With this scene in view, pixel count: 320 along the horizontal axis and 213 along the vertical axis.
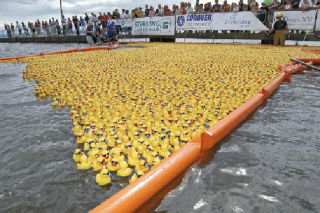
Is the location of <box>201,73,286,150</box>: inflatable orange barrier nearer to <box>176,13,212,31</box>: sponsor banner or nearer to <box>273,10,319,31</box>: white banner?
<box>273,10,319,31</box>: white banner

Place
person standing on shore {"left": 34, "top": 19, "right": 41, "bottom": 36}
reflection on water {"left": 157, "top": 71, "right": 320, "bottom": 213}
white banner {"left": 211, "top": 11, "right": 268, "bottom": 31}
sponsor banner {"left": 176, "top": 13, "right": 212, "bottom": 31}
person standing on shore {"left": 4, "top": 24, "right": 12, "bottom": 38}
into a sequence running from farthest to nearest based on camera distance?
person standing on shore {"left": 4, "top": 24, "right": 12, "bottom": 38} → person standing on shore {"left": 34, "top": 19, "right": 41, "bottom": 36} → sponsor banner {"left": 176, "top": 13, "right": 212, "bottom": 31} → white banner {"left": 211, "top": 11, "right": 268, "bottom": 31} → reflection on water {"left": 157, "top": 71, "right": 320, "bottom": 213}

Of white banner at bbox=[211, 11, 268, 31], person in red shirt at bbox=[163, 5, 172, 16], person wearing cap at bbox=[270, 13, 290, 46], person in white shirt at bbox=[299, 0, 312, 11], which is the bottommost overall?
person wearing cap at bbox=[270, 13, 290, 46]

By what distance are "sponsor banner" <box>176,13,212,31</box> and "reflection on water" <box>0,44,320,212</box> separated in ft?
45.9

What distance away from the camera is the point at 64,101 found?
5.53m

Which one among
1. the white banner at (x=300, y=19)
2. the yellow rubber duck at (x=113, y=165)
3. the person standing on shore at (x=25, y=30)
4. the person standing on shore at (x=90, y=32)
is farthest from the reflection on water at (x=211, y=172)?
the person standing on shore at (x=25, y=30)

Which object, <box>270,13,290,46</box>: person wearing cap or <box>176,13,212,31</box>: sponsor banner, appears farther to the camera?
<box>176,13,212,31</box>: sponsor banner

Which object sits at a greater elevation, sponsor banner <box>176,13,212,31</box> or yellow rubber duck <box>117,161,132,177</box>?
sponsor banner <box>176,13,212,31</box>

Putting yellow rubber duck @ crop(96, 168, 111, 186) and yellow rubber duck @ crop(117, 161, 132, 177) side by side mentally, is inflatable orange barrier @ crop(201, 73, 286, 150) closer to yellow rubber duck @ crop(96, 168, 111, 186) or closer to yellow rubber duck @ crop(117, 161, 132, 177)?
yellow rubber duck @ crop(117, 161, 132, 177)

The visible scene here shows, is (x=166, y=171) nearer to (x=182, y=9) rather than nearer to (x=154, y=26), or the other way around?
(x=182, y=9)

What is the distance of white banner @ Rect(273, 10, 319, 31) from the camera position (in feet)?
44.5

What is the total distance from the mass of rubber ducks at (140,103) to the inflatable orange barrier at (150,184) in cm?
26

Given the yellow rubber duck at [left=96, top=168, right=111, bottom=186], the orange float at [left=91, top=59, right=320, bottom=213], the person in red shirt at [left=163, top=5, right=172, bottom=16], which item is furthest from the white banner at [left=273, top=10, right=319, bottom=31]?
the yellow rubber duck at [left=96, top=168, right=111, bottom=186]

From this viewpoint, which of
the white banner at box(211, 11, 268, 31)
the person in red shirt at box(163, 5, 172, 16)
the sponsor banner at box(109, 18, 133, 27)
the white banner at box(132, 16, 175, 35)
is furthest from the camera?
the sponsor banner at box(109, 18, 133, 27)

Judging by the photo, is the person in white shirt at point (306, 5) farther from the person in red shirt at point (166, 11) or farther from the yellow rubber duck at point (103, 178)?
the yellow rubber duck at point (103, 178)
